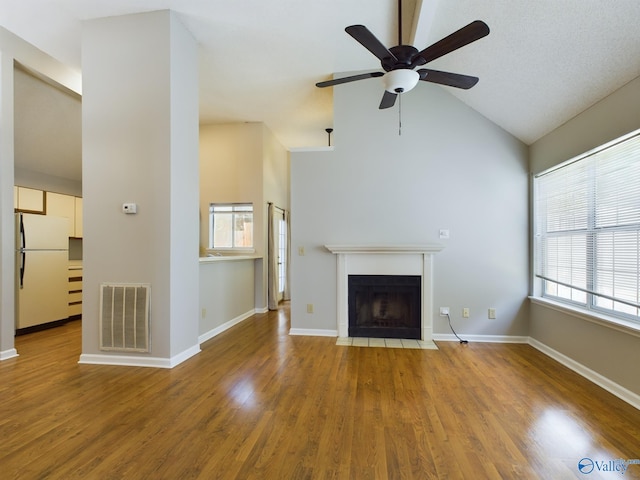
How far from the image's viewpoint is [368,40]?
2.19 metres

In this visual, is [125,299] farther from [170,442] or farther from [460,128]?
[460,128]

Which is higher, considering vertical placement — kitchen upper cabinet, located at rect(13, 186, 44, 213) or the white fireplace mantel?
kitchen upper cabinet, located at rect(13, 186, 44, 213)

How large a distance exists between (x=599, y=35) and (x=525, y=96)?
40.3 inches

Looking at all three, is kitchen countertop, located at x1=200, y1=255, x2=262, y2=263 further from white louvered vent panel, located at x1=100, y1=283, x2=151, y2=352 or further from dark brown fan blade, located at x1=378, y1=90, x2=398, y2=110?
dark brown fan blade, located at x1=378, y1=90, x2=398, y2=110

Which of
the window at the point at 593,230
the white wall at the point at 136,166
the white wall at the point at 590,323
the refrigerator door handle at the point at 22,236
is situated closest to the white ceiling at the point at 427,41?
the white wall at the point at 590,323

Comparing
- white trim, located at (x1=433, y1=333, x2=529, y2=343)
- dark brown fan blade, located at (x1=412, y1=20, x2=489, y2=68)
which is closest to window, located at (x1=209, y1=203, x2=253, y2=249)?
white trim, located at (x1=433, y1=333, x2=529, y2=343)

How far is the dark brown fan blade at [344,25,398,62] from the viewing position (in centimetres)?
208

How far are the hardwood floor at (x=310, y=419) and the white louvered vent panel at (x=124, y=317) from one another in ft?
0.94

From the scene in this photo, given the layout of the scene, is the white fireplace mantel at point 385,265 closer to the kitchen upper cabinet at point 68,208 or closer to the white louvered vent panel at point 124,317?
the white louvered vent panel at point 124,317

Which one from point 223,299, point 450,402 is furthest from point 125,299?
point 450,402

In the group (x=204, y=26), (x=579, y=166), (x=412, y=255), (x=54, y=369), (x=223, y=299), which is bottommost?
(x=54, y=369)

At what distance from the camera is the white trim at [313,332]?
4488mm

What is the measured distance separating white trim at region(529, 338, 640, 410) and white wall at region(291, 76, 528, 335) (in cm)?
55

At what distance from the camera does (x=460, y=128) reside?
14.1 ft
